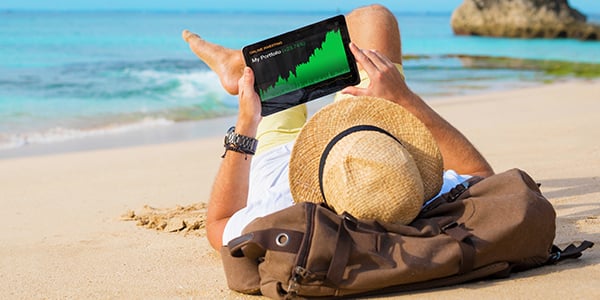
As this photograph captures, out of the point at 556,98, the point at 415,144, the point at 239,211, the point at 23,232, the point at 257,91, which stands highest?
the point at 257,91

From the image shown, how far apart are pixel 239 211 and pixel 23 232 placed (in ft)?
6.33

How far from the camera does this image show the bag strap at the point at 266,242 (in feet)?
8.62

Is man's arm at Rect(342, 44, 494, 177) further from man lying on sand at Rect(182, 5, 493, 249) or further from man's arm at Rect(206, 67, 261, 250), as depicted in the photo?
man's arm at Rect(206, 67, 261, 250)

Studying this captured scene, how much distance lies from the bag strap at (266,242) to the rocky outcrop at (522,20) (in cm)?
4446

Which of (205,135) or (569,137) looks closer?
(569,137)

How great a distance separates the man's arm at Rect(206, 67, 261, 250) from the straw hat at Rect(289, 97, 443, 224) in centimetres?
31

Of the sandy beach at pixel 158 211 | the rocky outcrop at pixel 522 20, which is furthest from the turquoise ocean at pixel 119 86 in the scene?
the rocky outcrop at pixel 522 20

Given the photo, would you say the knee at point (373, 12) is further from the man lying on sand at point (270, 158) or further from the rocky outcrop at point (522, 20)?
the rocky outcrop at point (522, 20)

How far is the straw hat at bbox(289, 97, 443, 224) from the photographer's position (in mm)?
2658

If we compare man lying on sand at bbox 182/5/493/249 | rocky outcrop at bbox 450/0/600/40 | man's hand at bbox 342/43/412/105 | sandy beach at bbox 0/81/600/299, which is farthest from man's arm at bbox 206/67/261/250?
rocky outcrop at bbox 450/0/600/40

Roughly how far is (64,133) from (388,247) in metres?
7.73

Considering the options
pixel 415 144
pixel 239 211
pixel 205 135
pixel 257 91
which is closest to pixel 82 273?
pixel 239 211

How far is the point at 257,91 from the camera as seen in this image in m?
3.24

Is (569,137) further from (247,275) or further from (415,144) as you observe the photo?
(247,275)
